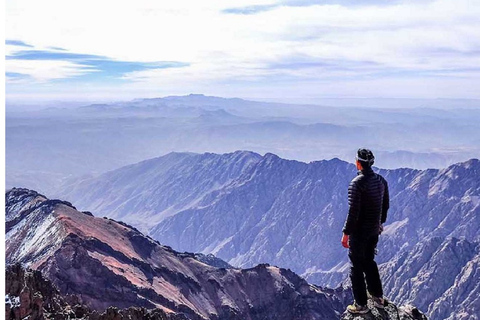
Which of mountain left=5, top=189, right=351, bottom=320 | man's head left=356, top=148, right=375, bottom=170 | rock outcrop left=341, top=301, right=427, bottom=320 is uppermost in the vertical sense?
man's head left=356, top=148, right=375, bottom=170

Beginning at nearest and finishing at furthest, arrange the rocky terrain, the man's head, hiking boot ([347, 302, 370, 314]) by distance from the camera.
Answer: the man's head, hiking boot ([347, 302, 370, 314]), the rocky terrain

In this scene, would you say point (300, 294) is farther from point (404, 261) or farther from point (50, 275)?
point (404, 261)

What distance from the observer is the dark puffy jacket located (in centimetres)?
1208

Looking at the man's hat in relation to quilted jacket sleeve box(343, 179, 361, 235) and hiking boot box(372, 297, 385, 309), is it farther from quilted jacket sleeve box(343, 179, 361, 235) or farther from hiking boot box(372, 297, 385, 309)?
hiking boot box(372, 297, 385, 309)

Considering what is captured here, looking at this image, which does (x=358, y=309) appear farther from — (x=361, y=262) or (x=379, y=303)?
(x=361, y=262)

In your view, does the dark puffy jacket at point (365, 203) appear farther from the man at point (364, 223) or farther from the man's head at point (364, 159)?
the man's head at point (364, 159)

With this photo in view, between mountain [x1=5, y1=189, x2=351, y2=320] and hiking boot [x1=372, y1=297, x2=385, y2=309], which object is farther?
mountain [x1=5, y1=189, x2=351, y2=320]

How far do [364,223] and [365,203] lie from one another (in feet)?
1.67

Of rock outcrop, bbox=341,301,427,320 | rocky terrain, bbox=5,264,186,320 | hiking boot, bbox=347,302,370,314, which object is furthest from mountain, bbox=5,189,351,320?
hiking boot, bbox=347,302,370,314

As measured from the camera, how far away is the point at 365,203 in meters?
12.3

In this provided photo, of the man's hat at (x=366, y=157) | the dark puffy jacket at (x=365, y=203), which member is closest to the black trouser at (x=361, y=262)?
the dark puffy jacket at (x=365, y=203)

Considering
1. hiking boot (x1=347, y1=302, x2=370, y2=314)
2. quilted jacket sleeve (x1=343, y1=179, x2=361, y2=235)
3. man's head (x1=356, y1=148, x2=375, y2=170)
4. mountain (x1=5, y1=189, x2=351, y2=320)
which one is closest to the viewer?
quilted jacket sleeve (x1=343, y1=179, x2=361, y2=235)

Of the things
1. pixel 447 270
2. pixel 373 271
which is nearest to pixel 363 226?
pixel 373 271

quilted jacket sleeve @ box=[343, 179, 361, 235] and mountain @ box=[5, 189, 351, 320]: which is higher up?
quilted jacket sleeve @ box=[343, 179, 361, 235]
